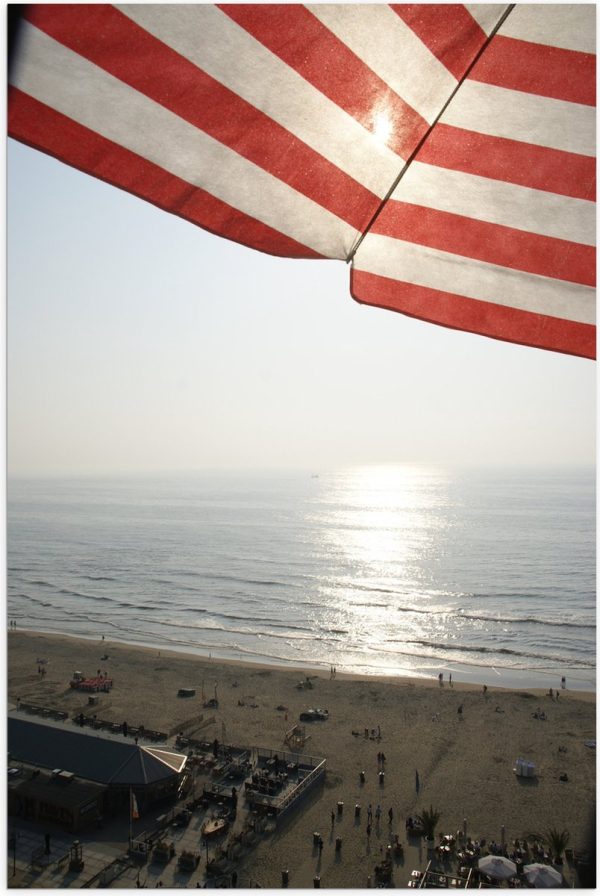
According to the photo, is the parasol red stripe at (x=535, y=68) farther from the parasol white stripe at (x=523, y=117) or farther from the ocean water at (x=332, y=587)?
the ocean water at (x=332, y=587)

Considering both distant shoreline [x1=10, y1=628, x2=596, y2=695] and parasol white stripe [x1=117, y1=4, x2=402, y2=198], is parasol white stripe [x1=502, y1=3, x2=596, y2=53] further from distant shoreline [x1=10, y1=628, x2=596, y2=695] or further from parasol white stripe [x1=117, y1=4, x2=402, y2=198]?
distant shoreline [x1=10, y1=628, x2=596, y2=695]

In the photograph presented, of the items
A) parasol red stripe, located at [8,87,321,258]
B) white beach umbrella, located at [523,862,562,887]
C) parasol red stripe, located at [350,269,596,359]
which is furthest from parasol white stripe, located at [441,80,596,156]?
white beach umbrella, located at [523,862,562,887]

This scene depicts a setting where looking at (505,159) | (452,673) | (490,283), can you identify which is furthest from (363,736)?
(505,159)

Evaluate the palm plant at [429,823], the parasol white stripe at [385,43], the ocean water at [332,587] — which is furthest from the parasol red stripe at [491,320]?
the ocean water at [332,587]

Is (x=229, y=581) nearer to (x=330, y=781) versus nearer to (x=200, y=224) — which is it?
(x=330, y=781)

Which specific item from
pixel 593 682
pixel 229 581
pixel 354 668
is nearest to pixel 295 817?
pixel 354 668

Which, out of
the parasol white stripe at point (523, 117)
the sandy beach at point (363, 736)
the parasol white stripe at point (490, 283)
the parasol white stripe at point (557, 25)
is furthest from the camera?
the sandy beach at point (363, 736)
